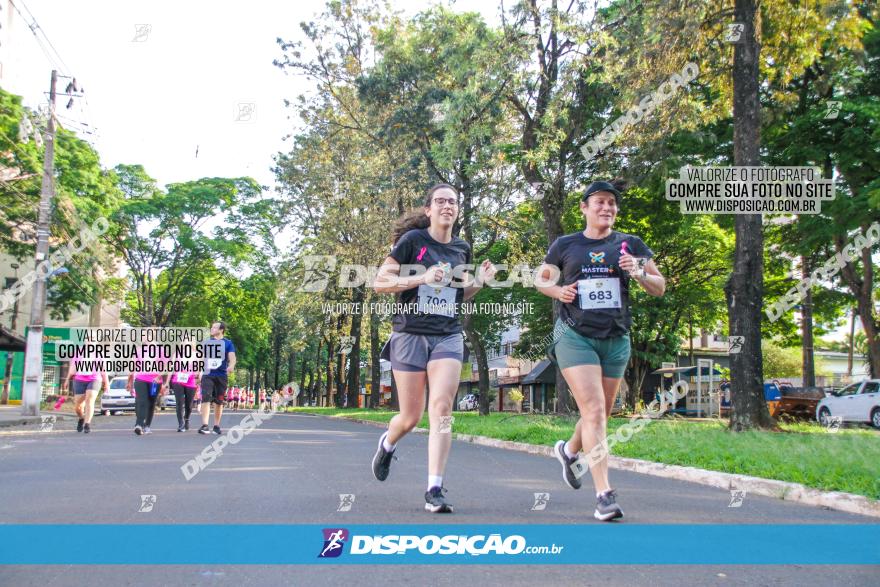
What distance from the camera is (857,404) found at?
24.2m

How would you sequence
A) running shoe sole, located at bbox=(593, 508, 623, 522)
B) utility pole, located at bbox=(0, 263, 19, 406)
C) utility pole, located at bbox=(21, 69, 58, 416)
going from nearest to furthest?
running shoe sole, located at bbox=(593, 508, 623, 522) < utility pole, located at bbox=(21, 69, 58, 416) < utility pole, located at bbox=(0, 263, 19, 406)

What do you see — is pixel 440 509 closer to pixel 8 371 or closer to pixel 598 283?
pixel 598 283

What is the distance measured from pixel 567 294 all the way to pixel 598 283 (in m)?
0.26

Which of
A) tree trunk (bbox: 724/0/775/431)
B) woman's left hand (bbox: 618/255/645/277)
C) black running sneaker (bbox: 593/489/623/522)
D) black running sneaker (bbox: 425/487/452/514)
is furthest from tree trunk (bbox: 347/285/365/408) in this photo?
black running sneaker (bbox: 593/489/623/522)

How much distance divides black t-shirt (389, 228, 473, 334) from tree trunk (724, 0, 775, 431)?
881cm

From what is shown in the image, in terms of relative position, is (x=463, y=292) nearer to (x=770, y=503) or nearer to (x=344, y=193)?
(x=770, y=503)

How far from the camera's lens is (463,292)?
5543mm

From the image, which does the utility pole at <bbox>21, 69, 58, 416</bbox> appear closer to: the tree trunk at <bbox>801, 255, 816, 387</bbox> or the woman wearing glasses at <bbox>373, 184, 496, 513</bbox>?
the woman wearing glasses at <bbox>373, 184, 496, 513</bbox>

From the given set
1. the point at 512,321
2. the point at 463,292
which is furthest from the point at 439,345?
the point at 512,321

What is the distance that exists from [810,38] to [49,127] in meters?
20.2

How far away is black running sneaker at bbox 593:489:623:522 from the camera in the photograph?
15.5ft

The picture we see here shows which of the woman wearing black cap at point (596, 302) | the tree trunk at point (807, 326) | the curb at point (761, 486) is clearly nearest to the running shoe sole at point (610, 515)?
the woman wearing black cap at point (596, 302)

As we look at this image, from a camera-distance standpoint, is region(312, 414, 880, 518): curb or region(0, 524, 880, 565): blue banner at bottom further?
region(312, 414, 880, 518): curb

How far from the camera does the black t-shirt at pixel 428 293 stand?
532 cm
